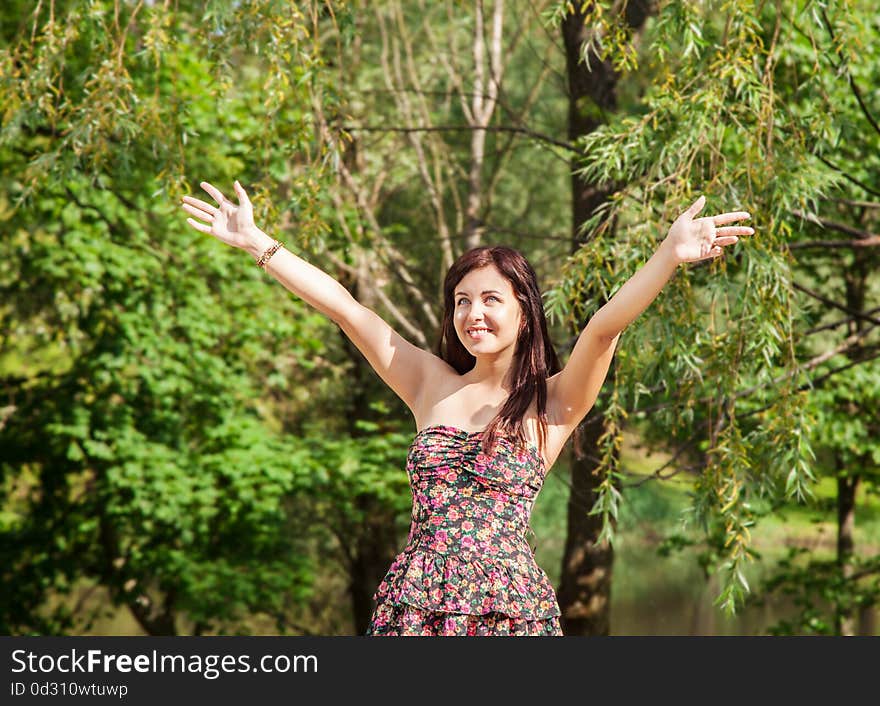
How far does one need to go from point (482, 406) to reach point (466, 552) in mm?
306

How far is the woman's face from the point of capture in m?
2.19

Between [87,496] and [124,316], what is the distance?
1805 millimetres

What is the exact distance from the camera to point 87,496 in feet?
28.1

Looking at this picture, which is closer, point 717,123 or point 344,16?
point 717,123

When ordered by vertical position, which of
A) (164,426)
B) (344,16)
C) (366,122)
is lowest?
(344,16)

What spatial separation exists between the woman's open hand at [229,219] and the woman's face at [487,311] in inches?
18.8

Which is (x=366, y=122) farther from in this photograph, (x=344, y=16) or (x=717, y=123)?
(x=717, y=123)

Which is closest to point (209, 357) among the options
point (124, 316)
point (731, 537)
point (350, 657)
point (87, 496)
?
point (124, 316)

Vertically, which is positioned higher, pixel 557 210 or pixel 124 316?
pixel 557 210

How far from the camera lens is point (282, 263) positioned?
7.51 ft

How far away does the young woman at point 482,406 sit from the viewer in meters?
2.03

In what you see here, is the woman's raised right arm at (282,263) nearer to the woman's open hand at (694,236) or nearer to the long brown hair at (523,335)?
the long brown hair at (523,335)

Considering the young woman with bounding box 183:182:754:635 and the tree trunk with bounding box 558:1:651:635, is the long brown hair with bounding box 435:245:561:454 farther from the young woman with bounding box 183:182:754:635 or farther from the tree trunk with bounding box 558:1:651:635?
the tree trunk with bounding box 558:1:651:635

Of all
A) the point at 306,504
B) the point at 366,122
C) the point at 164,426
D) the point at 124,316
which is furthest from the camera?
the point at 306,504
